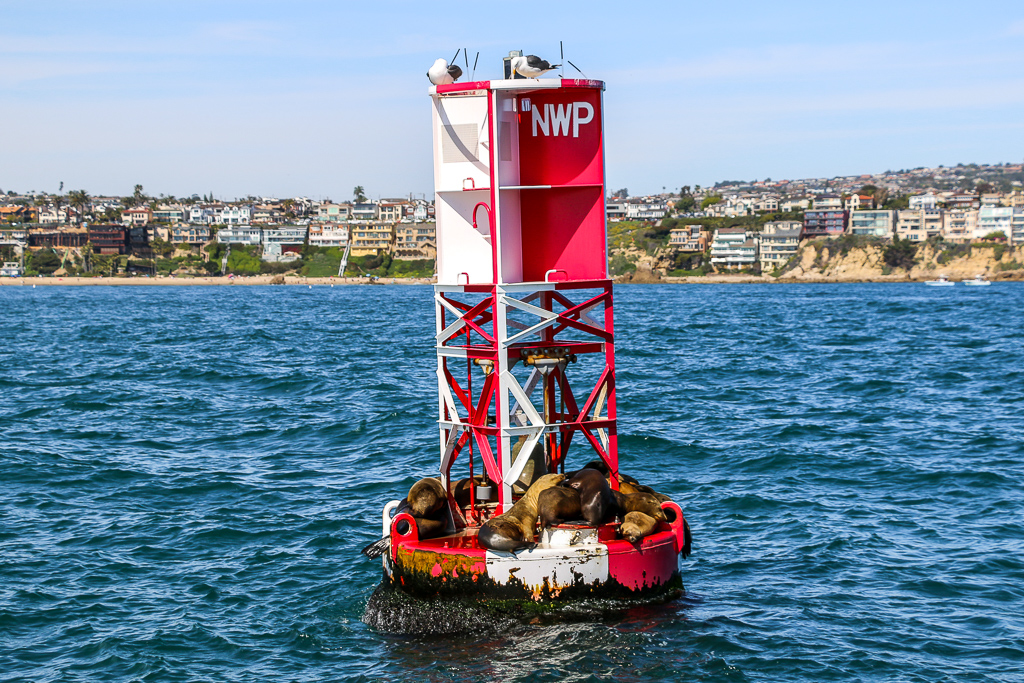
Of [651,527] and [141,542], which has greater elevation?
[651,527]

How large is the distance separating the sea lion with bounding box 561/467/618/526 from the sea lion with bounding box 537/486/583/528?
0.50ft

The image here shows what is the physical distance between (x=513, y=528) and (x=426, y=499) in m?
1.84

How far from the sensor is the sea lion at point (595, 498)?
61.5 feet

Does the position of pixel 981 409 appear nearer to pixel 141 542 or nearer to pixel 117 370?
pixel 141 542

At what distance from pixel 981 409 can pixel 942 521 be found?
20929 mm

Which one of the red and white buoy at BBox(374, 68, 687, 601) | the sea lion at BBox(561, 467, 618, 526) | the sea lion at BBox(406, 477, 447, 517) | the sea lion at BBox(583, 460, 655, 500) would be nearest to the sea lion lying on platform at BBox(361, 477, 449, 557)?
the sea lion at BBox(406, 477, 447, 517)

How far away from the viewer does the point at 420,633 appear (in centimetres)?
1880

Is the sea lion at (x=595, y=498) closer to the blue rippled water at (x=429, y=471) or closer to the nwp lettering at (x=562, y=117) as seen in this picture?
the blue rippled water at (x=429, y=471)

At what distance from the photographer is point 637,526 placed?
61.2 ft

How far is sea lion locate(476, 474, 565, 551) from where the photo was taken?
722 inches

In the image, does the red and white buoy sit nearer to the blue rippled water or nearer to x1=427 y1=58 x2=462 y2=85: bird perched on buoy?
x1=427 y1=58 x2=462 y2=85: bird perched on buoy

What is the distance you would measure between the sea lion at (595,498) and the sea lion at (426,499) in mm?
2312

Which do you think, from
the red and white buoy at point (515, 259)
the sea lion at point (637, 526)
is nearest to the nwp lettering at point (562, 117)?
the red and white buoy at point (515, 259)

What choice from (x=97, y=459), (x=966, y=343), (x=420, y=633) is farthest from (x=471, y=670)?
(x=966, y=343)
